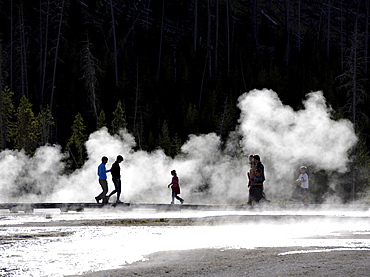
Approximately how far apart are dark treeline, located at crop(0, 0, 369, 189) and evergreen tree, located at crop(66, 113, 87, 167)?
0.23 metres

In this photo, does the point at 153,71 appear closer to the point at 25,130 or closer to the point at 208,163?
the point at 25,130

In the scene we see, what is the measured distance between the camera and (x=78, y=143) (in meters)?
48.4

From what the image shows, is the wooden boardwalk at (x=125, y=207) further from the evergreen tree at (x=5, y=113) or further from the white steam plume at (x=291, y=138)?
the evergreen tree at (x=5, y=113)

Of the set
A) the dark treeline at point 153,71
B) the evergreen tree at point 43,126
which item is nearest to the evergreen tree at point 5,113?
the dark treeline at point 153,71

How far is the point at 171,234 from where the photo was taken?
13.9m

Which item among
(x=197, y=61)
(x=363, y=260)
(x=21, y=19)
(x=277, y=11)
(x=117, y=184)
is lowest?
(x=363, y=260)

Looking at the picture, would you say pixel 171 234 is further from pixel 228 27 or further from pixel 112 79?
pixel 228 27

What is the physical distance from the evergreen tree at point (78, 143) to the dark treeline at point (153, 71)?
23cm

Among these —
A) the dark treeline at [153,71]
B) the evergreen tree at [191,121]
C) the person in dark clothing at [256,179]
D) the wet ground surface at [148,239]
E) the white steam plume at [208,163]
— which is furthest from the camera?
the dark treeline at [153,71]

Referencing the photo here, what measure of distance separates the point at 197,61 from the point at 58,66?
43.3 feet

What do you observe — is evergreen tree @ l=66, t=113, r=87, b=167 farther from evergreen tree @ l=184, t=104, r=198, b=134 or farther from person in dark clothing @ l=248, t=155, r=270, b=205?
person in dark clothing @ l=248, t=155, r=270, b=205

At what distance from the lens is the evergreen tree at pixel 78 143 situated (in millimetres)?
47938

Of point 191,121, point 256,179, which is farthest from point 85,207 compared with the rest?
point 191,121

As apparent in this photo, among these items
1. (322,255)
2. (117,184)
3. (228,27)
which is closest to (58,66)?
(228,27)
